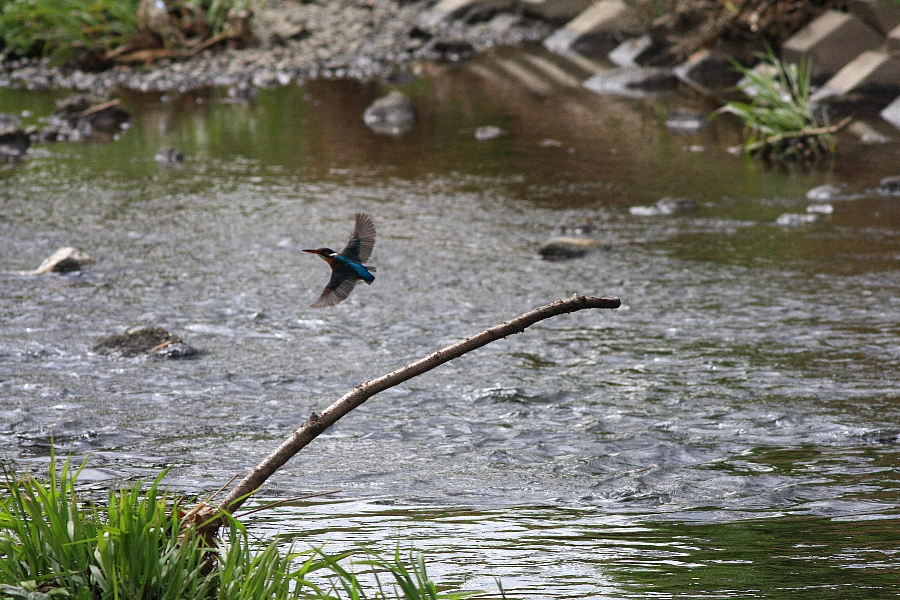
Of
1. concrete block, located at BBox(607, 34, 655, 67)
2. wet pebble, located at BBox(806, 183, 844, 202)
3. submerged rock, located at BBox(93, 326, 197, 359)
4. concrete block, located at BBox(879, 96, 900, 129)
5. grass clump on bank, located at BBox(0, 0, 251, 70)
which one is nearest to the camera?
submerged rock, located at BBox(93, 326, 197, 359)

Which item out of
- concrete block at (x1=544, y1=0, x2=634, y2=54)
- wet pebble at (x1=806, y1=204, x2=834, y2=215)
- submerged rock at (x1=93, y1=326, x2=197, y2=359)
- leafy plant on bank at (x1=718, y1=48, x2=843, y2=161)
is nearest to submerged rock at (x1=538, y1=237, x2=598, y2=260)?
wet pebble at (x1=806, y1=204, x2=834, y2=215)

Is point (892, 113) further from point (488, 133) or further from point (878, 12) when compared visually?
point (488, 133)

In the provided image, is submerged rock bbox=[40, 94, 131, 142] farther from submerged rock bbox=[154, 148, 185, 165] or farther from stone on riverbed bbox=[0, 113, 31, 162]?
submerged rock bbox=[154, 148, 185, 165]

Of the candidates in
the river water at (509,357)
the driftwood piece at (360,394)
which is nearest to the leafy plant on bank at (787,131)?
the river water at (509,357)

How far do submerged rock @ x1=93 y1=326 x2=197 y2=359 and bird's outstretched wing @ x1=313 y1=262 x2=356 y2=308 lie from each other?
3213mm

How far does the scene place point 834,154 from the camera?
990cm

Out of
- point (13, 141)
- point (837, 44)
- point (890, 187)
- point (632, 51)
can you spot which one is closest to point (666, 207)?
point (890, 187)

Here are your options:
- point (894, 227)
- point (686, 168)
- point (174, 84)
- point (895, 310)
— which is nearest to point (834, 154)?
point (686, 168)

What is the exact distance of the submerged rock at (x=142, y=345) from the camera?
5.48 metres

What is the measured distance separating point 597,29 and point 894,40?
6714 millimetres

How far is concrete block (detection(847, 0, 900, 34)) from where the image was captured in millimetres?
12391

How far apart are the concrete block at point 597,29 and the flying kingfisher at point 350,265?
1553 centimetres

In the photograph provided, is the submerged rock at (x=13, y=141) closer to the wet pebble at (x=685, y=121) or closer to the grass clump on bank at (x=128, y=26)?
the grass clump on bank at (x=128, y=26)

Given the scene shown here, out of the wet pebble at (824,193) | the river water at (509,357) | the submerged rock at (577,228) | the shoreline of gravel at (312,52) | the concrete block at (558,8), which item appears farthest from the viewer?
the concrete block at (558,8)
